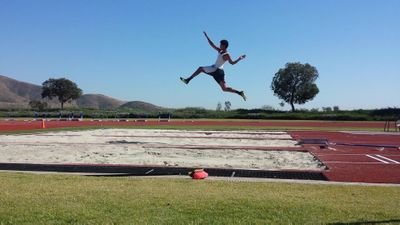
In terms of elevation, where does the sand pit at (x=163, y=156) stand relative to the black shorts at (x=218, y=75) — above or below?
below

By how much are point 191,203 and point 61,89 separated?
110666 mm

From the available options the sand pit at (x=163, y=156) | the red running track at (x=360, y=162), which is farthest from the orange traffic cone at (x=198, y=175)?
the red running track at (x=360, y=162)

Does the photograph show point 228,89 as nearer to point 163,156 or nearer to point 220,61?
point 220,61

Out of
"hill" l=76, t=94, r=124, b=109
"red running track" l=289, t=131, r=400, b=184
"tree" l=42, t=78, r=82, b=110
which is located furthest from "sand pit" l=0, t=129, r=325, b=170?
"hill" l=76, t=94, r=124, b=109

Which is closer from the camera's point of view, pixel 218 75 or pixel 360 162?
pixel 218 75

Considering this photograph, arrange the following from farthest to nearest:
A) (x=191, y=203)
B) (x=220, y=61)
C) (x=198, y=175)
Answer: (x=220, y=61), (x=198, y=175), (x=191, y=203)

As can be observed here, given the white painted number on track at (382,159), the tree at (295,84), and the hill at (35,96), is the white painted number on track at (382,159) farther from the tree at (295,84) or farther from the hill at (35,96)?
the hill at (35,96)

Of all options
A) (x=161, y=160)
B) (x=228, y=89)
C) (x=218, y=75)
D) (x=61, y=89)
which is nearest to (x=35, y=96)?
(x=61, y=89)

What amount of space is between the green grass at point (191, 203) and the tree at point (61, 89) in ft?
351

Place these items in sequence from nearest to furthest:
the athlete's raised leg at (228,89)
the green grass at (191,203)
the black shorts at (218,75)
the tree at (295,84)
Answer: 1. the green grass at (191,203)
2. the black shorts at (218,75)
3. the athlete's raised leg at (228,89)
4. the tree at (295,84)

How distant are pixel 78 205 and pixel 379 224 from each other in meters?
4.00

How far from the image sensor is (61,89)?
11294 centimetres

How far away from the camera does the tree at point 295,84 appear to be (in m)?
95.2

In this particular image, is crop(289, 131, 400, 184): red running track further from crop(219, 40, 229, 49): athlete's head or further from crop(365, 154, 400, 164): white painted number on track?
crop(219, 40, 229, 49): athlete's head
